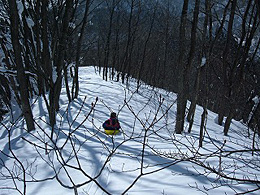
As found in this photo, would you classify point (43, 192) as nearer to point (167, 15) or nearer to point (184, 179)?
point (184, 179)

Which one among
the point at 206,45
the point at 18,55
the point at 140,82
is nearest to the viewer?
the point at 18,55

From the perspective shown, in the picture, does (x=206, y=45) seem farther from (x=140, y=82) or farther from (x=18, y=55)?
(x=18, y=55)

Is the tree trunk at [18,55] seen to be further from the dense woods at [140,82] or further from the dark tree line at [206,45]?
the dark tree line at [206,45]

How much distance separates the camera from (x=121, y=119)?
643 cm

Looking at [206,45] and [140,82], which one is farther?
[140,82]

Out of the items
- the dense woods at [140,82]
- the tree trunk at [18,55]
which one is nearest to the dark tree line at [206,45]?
the dense woods at [140,82]

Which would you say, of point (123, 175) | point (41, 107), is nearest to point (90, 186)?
point (123, 175)

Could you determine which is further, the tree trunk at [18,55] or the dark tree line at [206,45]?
the dark tree line at [206,45]

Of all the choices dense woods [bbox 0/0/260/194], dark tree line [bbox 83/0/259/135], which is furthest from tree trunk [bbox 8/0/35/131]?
dark tree line [bbox 83/0/259/135]

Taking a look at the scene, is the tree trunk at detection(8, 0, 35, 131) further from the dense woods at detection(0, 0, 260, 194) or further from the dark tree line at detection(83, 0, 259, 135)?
the dark tree line at detection(83, 0, 259, 135)

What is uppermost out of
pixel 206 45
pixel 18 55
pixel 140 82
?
pixel 206 45

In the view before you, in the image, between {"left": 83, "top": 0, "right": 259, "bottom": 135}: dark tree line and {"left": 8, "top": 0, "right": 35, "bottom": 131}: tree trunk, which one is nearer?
{"left": 8, "top": 0, "right": 35, "bottom": 131}: tree trunk

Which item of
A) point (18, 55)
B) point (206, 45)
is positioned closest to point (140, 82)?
point (206, 45)

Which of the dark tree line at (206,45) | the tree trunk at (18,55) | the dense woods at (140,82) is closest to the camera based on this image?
the tree trunk at (18,55)
